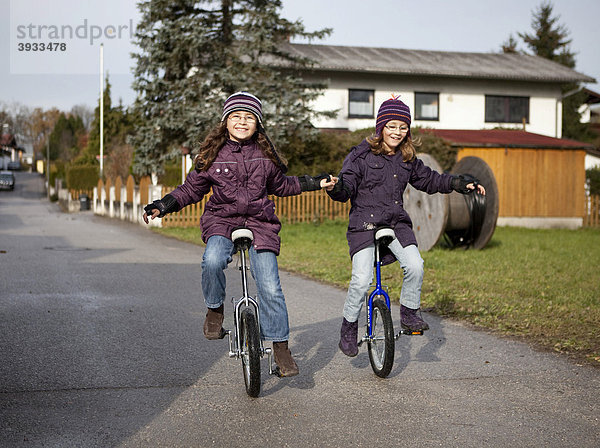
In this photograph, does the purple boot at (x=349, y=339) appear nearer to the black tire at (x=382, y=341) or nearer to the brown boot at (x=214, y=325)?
the black tire at (x=382, y=341)

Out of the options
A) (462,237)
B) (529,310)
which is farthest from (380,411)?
(462,237)

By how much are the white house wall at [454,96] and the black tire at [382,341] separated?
96.9ft

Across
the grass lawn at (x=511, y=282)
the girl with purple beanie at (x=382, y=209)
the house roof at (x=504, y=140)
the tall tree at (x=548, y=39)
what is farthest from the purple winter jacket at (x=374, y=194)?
the tall tree at (x=548, y=39)

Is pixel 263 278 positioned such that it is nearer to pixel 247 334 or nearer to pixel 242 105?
pixel 247 334

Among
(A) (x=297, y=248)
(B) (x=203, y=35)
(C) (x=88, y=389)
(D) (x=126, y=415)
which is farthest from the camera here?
(B) (x=203, y=35)

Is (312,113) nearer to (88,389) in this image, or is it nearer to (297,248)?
(297,248)

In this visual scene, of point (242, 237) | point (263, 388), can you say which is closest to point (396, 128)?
point (242, 237)

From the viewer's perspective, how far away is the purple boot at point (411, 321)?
544cm

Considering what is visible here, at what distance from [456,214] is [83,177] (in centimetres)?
4158

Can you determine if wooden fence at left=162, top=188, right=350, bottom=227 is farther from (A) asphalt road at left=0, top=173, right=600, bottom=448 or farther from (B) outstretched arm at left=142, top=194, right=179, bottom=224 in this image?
(B) outstretched arm at left=142, top=194, right=179, bottom=224

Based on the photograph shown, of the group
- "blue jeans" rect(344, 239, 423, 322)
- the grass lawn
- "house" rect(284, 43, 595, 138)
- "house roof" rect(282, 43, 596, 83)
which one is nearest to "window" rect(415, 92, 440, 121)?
"house" rect(284, 43, 595, 138)

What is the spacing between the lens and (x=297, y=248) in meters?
16.4

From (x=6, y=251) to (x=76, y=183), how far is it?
4006 cm

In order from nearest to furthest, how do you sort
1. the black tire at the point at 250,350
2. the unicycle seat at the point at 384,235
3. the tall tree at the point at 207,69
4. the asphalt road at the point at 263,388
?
the asphalt road at the point at 263,388 → the black tire at the point at 250,350 → the unicycle seat at the point at 384,235 → the tall tree at the point at 207,69
